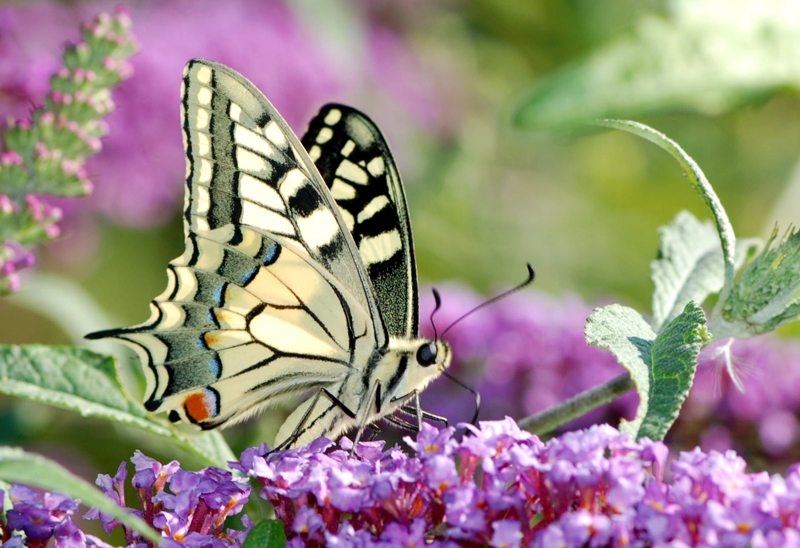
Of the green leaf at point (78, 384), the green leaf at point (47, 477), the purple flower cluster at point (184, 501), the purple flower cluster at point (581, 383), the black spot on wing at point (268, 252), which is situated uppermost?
the purple flower cluster at point (581, 383)

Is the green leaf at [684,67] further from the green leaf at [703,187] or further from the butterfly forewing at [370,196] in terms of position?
Result: the green leaf at [703,187]

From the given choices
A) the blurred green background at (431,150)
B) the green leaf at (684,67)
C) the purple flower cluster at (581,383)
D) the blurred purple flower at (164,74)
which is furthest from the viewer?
the blurred green background at (431,150)

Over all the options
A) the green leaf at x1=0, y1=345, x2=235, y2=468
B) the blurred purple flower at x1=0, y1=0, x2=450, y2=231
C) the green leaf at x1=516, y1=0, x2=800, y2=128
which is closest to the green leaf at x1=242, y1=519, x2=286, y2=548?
the green leaf at x1=0, y1=345, x2=235, y2=468

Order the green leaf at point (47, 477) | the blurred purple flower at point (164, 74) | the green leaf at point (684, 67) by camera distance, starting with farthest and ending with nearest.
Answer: the blurred purple flower at point (164, 74), the green leaf at point (684, 67), the green leaf at point (47, 477)

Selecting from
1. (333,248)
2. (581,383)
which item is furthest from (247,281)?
(581,383)

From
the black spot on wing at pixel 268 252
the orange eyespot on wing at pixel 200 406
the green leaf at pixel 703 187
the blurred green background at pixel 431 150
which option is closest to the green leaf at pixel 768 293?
the green leaf at pixel 703 187

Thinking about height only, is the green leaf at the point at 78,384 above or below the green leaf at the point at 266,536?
above

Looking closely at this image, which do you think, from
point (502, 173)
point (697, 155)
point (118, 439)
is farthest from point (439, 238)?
point (118, 439)

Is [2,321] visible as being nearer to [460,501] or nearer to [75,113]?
[75,113]
